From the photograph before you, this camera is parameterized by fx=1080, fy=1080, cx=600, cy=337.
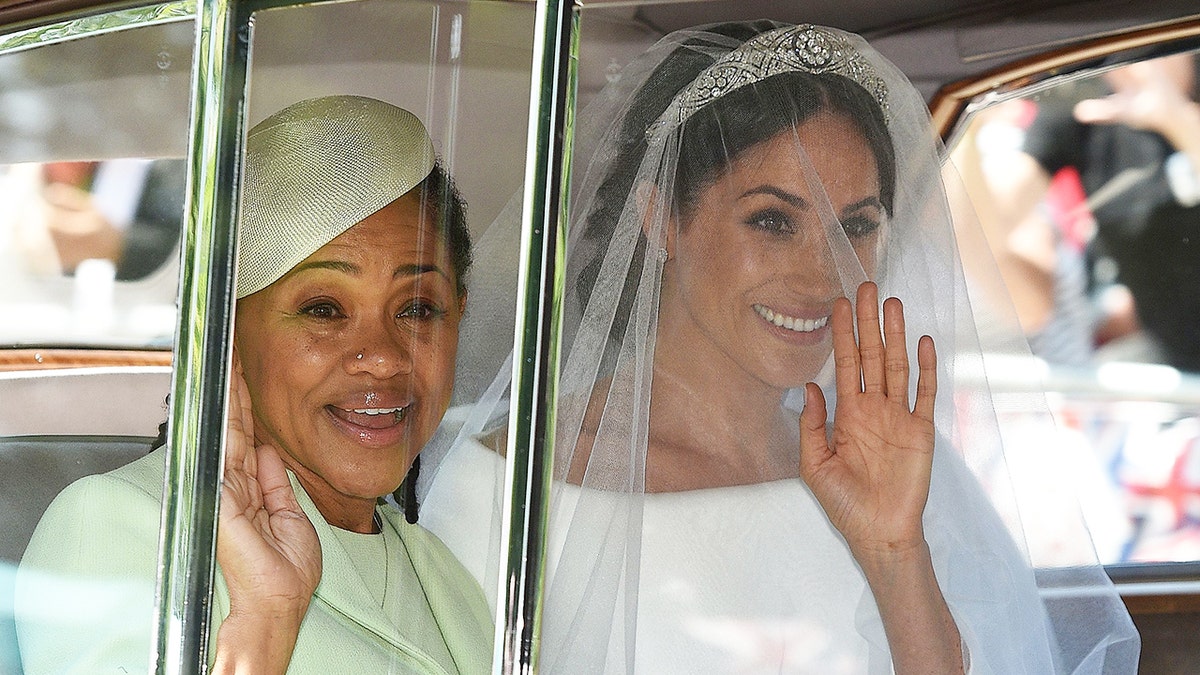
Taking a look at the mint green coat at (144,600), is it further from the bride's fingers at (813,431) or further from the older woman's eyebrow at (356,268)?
the bride's fingers at (813,431)

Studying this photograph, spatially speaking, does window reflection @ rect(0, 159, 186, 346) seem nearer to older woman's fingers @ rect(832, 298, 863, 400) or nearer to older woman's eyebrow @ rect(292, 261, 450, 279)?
older woman's eyebrow @ rect(292, 261, 450, 279)

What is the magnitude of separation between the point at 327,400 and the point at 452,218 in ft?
0.52

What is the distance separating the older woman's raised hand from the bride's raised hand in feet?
1.26

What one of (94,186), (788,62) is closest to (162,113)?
(94,186)

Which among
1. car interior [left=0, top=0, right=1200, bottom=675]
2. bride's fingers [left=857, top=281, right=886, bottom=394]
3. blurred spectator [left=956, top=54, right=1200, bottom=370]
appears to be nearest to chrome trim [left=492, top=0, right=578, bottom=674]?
car interior [left=0, top=0, right=1200, bottom=675]

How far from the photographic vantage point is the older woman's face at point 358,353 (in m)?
0.76

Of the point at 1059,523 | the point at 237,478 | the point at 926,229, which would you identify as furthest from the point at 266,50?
the point at 1059,523

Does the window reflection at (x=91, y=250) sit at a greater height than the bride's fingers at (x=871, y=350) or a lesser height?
greater

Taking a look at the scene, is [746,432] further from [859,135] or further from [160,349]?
[160,349]

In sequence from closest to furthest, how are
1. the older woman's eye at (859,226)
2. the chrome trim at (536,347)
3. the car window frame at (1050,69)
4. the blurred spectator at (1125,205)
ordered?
the chrome trim at (536,347) → the older woman's eye at (859,226) → the car window frame at (1050,69) → the blurred spectator at (1125,205)

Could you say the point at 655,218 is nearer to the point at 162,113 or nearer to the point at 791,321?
the point at 791,321

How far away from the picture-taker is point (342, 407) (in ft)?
2.50

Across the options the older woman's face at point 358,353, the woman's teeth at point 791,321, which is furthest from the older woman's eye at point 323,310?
the woman's teeth at point 791,321

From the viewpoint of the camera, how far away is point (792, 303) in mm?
862
